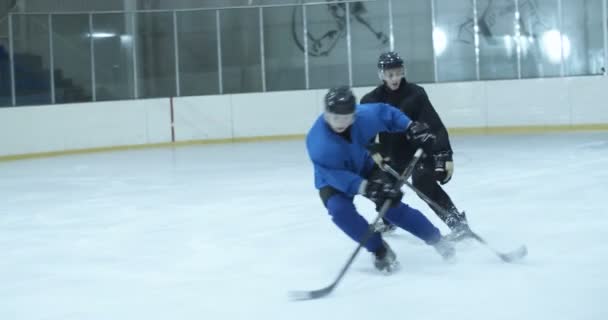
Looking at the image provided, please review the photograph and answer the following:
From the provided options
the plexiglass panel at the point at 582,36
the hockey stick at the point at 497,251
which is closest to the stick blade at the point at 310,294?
the hockey stick at the point at 497,251

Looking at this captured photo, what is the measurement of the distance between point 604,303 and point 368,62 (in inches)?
394

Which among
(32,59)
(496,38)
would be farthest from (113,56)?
(496,38)

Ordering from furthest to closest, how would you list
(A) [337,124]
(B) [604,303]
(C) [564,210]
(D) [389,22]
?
(D) [389,22] < (C) [564,210] < (A) [337,124] < (B) [604,303]

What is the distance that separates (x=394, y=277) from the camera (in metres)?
3.51

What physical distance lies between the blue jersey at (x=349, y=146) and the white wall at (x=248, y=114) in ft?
26.1

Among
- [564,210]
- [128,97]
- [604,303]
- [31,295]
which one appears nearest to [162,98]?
[128,97]

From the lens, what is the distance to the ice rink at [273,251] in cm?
311

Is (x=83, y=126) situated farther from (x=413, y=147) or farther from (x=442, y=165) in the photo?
(x=442, y=165)

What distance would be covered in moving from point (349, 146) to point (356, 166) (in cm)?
12

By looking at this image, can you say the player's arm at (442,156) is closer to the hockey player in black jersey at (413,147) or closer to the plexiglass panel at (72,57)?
the hockey player in black jersey at (413,147)

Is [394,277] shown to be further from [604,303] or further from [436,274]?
[604,303]

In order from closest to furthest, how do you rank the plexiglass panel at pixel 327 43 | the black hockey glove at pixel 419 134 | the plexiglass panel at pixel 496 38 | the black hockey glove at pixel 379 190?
the black hockey glove at pixel 379 190
the black hockey glove at pixel 419 134
the plexiglass panel at pixel 496 38
the plexiglass panel at pixel 327 43

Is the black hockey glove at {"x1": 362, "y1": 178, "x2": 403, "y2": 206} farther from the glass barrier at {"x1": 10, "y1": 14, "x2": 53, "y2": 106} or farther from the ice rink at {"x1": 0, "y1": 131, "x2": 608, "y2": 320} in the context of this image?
the glass barrier at {"x1": 10, "y1": 14, "x2": 53, "y2": 106}

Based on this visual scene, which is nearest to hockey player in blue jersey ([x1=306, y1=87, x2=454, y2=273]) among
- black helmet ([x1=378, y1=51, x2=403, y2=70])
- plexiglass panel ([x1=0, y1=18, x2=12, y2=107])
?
black helmet ([x1=378, y1=51, x2=403, y2=70])
